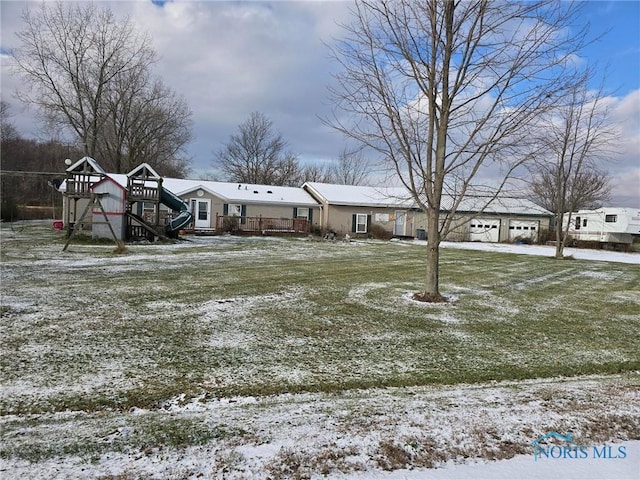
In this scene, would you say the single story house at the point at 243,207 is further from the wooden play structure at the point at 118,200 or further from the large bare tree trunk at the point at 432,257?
the large bare tree trunk at the point at 432,257

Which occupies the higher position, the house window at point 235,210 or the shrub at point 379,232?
the house window at point 235,210

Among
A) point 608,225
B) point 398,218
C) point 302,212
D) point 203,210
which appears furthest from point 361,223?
point 608,225

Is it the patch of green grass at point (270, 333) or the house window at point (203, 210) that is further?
the house window at point (203, 210)

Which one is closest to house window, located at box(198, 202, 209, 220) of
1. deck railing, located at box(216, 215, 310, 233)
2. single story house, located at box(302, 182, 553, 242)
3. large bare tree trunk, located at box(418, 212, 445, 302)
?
deck railing, located at box(216, 215, 310, 233)

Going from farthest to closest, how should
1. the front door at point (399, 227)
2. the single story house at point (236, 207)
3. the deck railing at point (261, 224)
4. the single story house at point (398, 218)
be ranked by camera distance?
the front door at point (399, 227) → the single story house at point (398, 218) → the deck railing at point (261, 224) → the single story house at point (236, 207)

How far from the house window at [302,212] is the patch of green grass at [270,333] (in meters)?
20.1

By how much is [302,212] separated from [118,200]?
15.4m

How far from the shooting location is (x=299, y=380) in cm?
430

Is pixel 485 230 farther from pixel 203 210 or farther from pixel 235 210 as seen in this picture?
pixel 203 210

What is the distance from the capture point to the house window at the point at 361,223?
32.4 m

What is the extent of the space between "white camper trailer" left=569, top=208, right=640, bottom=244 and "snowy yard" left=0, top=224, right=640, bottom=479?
3127cm

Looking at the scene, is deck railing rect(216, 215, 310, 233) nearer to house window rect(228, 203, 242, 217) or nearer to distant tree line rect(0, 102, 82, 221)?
house window rect(228, 203, 242, 217)

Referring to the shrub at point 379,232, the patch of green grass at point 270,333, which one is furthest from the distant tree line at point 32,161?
the patch of green grass at point 270,333

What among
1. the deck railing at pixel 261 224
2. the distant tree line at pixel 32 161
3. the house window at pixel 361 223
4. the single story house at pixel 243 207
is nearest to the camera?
the deck railing at pixel 261 224
